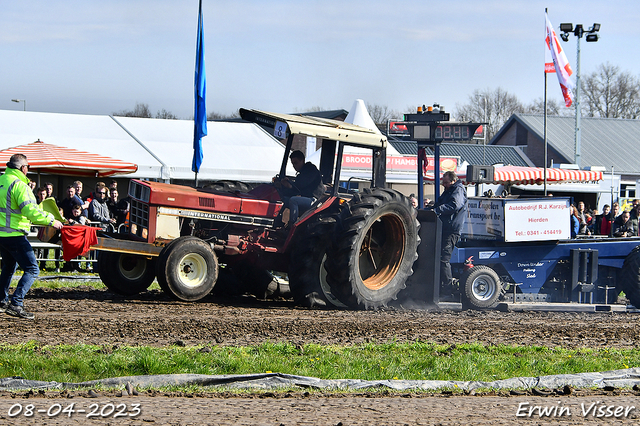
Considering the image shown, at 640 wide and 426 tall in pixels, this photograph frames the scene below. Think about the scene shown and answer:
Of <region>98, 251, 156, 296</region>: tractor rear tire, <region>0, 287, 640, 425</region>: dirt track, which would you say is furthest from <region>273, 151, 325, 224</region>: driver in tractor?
<region>98, 251, 156, 296</region>: tractor rear tire

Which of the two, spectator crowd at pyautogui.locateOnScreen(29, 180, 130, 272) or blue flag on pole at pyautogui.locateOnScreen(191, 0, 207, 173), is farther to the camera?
blue flag on pole at pyautogui.locateOnScreen(191, 0, 207, 173)

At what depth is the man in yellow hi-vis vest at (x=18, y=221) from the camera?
27.0 feet

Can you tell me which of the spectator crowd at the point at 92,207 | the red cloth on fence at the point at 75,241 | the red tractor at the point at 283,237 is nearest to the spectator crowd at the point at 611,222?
the red tractor at the point at 283,237

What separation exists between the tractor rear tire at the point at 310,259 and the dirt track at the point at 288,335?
248mm

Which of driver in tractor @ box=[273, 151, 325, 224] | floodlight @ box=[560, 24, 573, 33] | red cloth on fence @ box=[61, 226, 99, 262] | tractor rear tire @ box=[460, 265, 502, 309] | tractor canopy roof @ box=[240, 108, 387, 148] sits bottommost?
tractor rear tire @ box=[460, 265, 502, 309]

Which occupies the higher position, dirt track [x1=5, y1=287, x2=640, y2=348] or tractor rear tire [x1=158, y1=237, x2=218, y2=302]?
tractor rear tire [x1=158, y1=237, x2=218, y2=302]

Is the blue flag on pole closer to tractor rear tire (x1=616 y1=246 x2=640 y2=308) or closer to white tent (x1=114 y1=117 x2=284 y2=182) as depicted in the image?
white tent (x1=114 y1=117 x2=284 y2=182)

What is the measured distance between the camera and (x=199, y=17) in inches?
A: 622

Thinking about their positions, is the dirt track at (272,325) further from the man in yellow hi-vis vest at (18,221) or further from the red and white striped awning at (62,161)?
the red and white striped awning at (62,161)

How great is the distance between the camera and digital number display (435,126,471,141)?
10.9 m

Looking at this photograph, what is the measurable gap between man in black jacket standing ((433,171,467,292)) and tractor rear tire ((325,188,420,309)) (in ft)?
1.71

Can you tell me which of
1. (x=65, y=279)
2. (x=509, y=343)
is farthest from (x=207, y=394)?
(x=65, y=279)

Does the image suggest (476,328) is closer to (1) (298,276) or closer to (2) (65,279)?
(1) (298,276)

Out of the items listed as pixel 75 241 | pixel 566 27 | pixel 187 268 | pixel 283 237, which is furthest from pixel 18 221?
pixel 566 27
